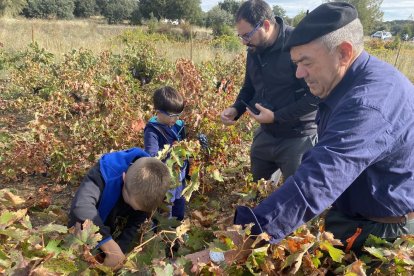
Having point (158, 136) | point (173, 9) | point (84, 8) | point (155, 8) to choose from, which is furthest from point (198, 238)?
point (84, 8)

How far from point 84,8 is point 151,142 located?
42.5m

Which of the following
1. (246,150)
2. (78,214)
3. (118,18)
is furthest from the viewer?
(118,18)

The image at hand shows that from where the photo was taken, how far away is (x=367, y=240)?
4.88 feet

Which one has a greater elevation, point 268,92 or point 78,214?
point 268,92

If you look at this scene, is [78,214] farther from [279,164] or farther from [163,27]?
[163,27]

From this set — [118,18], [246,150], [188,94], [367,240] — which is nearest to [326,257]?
[367,240]

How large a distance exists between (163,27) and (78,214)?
992 inches

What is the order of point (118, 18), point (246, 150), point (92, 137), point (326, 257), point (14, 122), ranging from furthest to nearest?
point (118, 18) < point (14, 122) < point (246, 150) < point (92, 137) < point (326, 257)

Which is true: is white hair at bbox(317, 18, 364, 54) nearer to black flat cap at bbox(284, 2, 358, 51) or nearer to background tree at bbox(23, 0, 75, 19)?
black flat cap at bbox(284, 2, 358, 51)

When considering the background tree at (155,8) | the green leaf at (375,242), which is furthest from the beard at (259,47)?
the background tree at (155,8)

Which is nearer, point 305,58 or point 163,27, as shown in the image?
point 305,58

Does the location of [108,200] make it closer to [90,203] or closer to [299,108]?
[90,203]

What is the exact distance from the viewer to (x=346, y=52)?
147 centimetres

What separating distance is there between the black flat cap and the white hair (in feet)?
0.05
